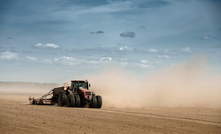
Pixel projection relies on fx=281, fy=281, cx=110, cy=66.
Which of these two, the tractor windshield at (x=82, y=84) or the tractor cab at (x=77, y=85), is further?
the tractor windshield at (x=82, y=84)

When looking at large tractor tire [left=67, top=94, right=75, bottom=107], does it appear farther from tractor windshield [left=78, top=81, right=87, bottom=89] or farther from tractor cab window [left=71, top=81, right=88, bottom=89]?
tractor windshield [left=78, top=81, right=87, bottom=89]

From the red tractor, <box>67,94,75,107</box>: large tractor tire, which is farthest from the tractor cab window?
<box>67,94,75,107</box>: large tractor tire

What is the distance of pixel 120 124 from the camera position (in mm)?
17922

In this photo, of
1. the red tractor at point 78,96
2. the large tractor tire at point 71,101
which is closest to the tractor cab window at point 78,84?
the red tractor at point 78,96

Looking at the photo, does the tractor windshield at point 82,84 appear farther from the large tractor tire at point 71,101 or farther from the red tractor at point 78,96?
the large tractor tire at point 71,101

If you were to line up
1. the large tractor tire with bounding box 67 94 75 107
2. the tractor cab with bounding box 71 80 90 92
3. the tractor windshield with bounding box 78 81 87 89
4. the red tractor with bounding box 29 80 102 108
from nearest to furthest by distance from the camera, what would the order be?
the large tractor tire with bounding box 67 94 75 107, the red tractor with bounding box 29 80 102 108, the tractor cab with bounding box 71 80 90 92, the tractor windshield with bounding box 78 81 87 89

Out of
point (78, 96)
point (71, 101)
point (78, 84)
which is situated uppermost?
point (78, 84)

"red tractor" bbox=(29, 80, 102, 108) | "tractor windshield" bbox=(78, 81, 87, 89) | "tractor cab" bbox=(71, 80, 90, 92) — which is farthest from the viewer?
"tractor windshield" bbox=(78, 81, 87, 89)

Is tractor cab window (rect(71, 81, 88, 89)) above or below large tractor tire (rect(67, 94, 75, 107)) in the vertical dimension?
above

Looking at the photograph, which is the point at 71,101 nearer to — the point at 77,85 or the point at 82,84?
the point at 77,85

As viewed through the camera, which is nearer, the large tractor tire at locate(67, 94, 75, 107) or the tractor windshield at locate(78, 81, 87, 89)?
the large tractor tire at locate(67, 94, 75, 107)

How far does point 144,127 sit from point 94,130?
3.20 metres

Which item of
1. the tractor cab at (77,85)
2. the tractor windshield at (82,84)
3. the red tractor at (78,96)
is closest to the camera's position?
the red tractor at (78,96)

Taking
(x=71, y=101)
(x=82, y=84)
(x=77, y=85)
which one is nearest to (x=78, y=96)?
(x=71, y=101)
